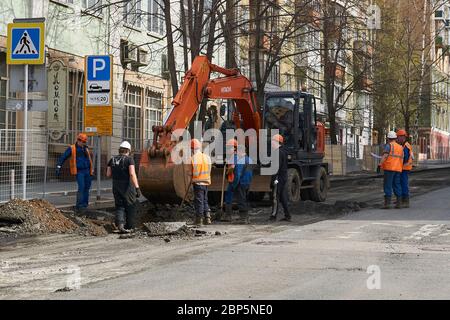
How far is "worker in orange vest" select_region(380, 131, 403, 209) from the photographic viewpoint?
16547mm

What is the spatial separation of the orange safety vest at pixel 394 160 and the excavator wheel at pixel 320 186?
250 centimetres

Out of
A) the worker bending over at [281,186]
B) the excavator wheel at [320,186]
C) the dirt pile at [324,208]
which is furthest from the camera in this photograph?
the excavator wheel at [320,186]

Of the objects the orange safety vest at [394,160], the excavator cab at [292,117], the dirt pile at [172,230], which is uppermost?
the excavator cab at [292,117]

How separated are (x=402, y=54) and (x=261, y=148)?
3037cm

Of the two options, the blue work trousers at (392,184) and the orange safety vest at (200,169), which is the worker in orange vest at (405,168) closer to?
the blue work trousers at (392,184)

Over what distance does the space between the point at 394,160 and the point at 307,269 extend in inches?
359

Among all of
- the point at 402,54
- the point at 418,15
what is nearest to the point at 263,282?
the point at 402,54

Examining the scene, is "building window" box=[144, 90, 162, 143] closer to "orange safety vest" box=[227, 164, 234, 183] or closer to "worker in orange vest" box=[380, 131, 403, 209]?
"worker in orange vest" box=[380, 131, 403, 209]

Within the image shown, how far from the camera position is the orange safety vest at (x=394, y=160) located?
54.5ft

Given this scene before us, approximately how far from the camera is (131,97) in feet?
92.5

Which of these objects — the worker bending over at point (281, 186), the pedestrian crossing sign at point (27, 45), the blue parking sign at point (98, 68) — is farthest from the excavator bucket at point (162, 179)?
the blue parking sign at point (98, 68)

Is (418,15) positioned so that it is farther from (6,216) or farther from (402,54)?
(6,216)

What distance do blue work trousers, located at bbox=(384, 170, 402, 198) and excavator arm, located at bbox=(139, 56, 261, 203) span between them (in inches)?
144

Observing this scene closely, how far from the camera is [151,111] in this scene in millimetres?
29891
